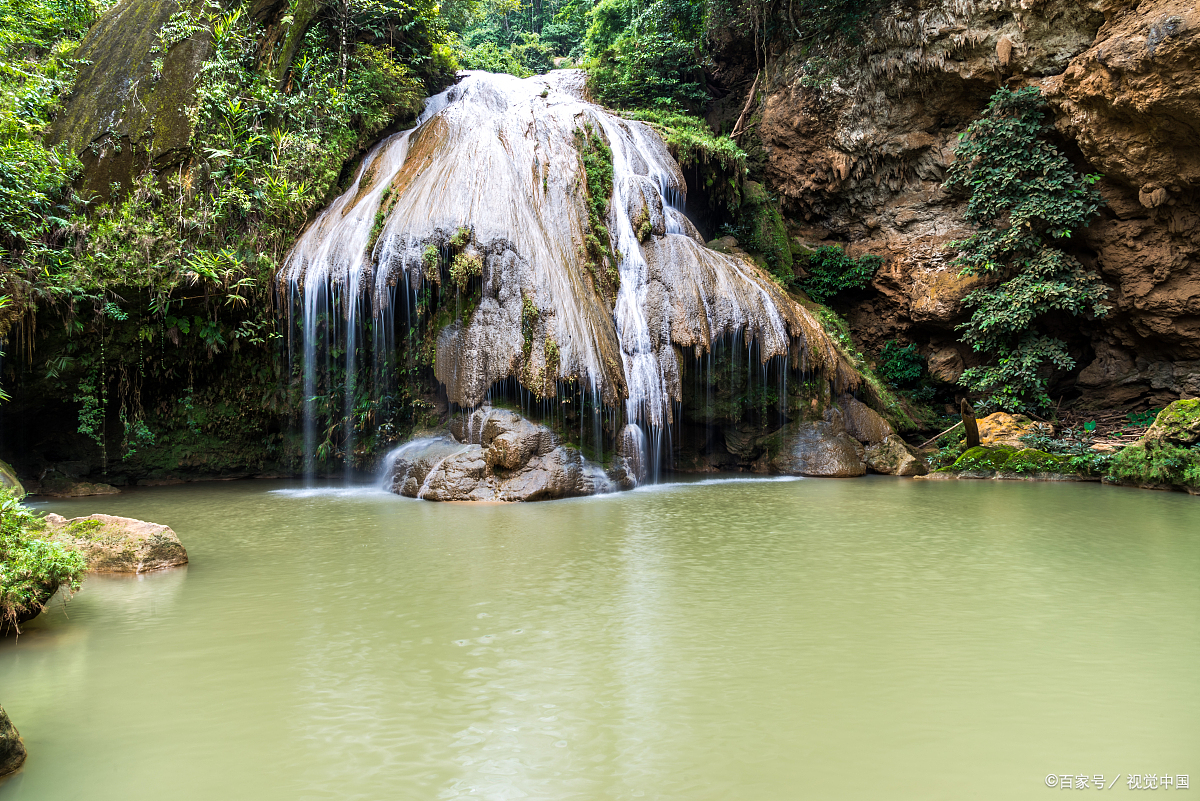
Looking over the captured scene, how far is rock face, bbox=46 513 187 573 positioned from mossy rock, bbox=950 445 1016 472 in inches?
429

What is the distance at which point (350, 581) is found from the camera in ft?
16.2

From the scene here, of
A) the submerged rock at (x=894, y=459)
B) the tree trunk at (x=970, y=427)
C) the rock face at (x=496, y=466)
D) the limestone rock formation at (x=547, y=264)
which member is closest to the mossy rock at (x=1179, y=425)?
the tree trunk at (x=970, y=427)

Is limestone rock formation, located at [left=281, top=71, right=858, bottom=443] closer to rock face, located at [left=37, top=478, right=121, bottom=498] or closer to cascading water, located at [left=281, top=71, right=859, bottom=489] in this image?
cascading water, located at [left=281, top=71, right=859, bottom=489]

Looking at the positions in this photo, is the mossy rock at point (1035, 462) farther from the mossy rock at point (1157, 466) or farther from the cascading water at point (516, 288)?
the cascading water at point (516, 288)

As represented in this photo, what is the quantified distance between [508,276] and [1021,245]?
31.2ft

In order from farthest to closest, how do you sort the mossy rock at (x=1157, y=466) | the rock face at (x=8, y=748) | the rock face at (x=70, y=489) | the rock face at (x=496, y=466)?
the rock face at (x=70, y=489)
the mossy rock at (x=1157, y=466)
the rock face at (x=496, y=466)
the rock face at (x=8, y=748)

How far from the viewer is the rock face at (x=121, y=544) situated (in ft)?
17.1

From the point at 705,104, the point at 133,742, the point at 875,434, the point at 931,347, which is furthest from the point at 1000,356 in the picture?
the point at 133,742

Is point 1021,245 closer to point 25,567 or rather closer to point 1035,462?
point 1035,462

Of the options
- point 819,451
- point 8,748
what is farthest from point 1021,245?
point 8,748

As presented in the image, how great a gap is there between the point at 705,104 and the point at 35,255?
15.3 meters

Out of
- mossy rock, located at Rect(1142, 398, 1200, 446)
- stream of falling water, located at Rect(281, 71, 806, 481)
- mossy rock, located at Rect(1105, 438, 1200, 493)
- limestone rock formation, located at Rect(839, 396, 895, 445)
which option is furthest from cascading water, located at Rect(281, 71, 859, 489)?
mossy rock, located at Rect(1142, 398, 1200, 446)

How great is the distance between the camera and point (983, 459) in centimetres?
1117

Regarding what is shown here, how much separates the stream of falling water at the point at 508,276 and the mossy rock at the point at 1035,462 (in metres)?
4.00
